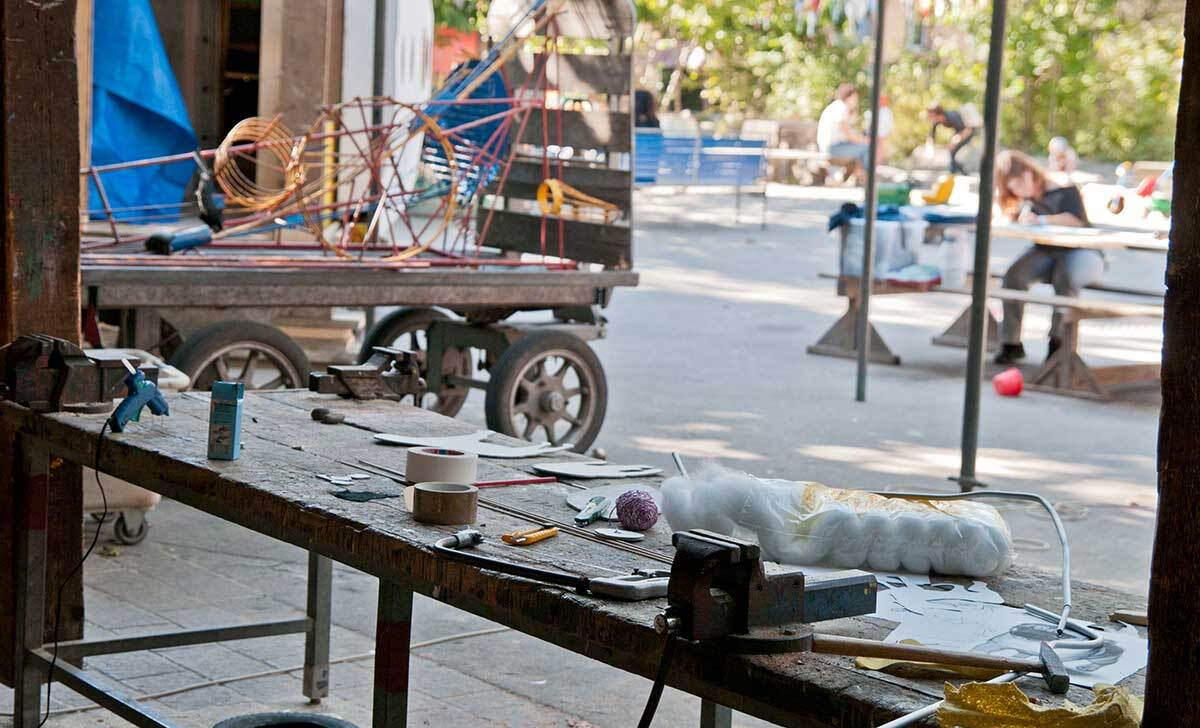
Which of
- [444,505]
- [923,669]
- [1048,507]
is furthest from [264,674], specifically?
[923,669]

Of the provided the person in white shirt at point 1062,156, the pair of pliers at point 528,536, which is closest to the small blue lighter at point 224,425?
the pair of pliers at point 528,536

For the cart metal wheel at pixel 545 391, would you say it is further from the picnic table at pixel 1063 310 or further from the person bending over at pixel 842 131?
the person bending over at pixel 842 131

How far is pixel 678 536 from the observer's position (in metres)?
2.16

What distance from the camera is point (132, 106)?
949 centimetres

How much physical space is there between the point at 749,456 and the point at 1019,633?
5.13 metres

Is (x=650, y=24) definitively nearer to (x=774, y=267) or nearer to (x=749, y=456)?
(x=774, y=267)

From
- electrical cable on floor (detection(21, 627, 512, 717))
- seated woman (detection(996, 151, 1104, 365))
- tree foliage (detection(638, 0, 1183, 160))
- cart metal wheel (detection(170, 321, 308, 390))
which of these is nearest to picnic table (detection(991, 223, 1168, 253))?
seated woman (detection(996, 151, 1104, 365))

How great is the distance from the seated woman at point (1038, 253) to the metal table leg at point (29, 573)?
7452 mm

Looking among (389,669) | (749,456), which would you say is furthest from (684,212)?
(389,669)

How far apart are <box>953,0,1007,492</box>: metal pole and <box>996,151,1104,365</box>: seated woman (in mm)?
3725

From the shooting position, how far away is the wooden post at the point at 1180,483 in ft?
5.58

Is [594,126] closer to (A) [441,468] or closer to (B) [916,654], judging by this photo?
(A) [441,468]

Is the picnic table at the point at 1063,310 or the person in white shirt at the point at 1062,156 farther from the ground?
the person in white shirt at the point at 1062,156

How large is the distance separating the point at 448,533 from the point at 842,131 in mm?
21851
